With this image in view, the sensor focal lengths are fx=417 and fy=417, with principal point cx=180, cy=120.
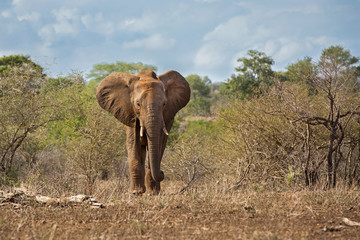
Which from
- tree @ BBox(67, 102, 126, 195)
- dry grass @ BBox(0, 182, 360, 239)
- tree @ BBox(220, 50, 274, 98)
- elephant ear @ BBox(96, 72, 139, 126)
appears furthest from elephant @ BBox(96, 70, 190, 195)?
tree @ BBox(220, 50, 274, 98)

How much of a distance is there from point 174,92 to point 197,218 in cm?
457

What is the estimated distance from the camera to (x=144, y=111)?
8.58 m

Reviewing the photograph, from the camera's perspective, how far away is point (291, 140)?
10.8 meters

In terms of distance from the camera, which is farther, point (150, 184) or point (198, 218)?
point (150, 184)

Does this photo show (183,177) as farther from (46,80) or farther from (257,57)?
(257,57)

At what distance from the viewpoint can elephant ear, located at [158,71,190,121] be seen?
967cm

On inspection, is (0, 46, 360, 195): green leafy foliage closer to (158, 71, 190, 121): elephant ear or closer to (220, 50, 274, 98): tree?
(158, 71, 190, 121): elephant ear

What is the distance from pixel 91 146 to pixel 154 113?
413cm

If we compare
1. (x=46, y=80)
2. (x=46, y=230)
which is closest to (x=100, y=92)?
(x=46, y=80)

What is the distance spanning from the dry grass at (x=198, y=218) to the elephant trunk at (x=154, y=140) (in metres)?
1.11

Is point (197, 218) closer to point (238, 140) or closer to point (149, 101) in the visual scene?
point (149, 101)

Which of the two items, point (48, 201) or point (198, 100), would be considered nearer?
point (48, 201)

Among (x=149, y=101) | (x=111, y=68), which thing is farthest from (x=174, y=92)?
(x=111, y=68)

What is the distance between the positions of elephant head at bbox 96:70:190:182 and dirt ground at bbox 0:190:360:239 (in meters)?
1.64
